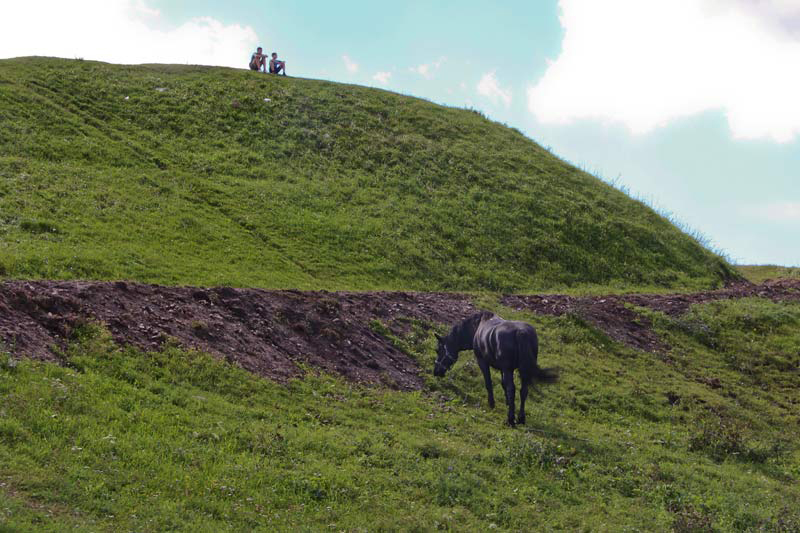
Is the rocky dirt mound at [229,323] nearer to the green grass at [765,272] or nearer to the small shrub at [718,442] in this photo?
the small shrub at [718,442]

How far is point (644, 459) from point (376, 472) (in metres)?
7.21

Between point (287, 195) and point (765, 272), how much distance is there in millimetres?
33031

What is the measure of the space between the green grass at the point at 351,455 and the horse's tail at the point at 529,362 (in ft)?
4.60

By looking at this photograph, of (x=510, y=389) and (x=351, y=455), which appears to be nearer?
(x=351, y=455)

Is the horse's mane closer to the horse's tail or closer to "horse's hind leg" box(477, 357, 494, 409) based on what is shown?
"horse's hind leg" box(477, 357, 494, 409)

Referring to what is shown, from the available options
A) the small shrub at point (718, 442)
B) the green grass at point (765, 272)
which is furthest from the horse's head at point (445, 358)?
the green grass at point (765, 272)

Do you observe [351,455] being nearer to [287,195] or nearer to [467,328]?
[467,328]

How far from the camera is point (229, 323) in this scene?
20094 mm

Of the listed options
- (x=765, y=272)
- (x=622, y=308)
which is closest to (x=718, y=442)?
(x=622, y=308)

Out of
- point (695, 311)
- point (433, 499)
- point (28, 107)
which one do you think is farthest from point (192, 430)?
point (28, 107)

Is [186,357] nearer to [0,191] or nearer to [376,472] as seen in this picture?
[376,472]

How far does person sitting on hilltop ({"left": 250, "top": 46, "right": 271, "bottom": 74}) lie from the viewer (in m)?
61.7

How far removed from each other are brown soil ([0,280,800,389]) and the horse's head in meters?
0.69

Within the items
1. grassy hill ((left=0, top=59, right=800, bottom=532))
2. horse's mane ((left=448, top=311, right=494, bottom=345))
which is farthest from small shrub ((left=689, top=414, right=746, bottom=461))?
horse's mane ((left=448, top=311, right=494, bottom=345))
